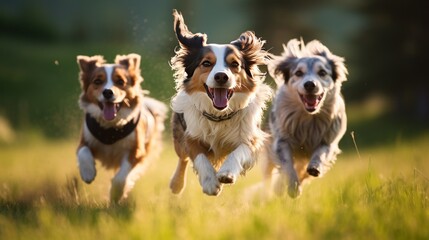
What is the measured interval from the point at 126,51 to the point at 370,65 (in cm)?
1369

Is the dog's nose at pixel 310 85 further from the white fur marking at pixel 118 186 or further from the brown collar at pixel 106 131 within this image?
the white fur marking at pixel 118 186

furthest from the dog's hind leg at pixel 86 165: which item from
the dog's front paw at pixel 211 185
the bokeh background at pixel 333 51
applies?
the bokeh background at pixel 333 51

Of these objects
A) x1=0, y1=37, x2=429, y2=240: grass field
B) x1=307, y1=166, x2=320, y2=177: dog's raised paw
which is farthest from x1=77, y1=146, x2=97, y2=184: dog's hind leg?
x1=307, y1=166, x2=320, y2=177: dog's raised paw

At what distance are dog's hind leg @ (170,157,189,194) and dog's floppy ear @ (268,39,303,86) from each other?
1.55 m

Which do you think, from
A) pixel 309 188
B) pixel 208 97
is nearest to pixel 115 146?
pixel 208 97

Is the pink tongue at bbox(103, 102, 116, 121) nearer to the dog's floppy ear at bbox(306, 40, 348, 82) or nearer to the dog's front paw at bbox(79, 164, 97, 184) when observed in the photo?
the dog's front paw at bbox(79, 164, 97, 184)

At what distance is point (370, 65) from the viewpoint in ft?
78.2

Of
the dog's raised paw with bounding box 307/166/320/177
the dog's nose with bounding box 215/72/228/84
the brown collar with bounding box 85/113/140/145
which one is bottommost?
the dog's raised paw with bounding box 307/166/320/177

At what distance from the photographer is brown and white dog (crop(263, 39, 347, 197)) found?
23.4 feet

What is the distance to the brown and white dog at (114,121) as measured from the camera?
285 inches

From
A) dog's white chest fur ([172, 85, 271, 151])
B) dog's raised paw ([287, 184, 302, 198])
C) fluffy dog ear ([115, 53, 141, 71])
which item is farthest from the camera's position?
fluffy dog ear ([115, 53, 141, 71])

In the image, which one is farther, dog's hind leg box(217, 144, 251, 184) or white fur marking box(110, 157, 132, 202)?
white fur marking box(110, 157, 132, 202)

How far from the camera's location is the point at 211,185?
19.3 ft

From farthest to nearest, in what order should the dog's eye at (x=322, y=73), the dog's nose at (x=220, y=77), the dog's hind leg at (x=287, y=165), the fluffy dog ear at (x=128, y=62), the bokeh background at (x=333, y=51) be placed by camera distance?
the bokeh background at (x=333, y=51), the fluffy dog ear at (x=128, y=62), the dog's eye at (x=322, y=73), the dog's hind leg at (x=287, y=165), the dog's nose at (x=220, y=77)
